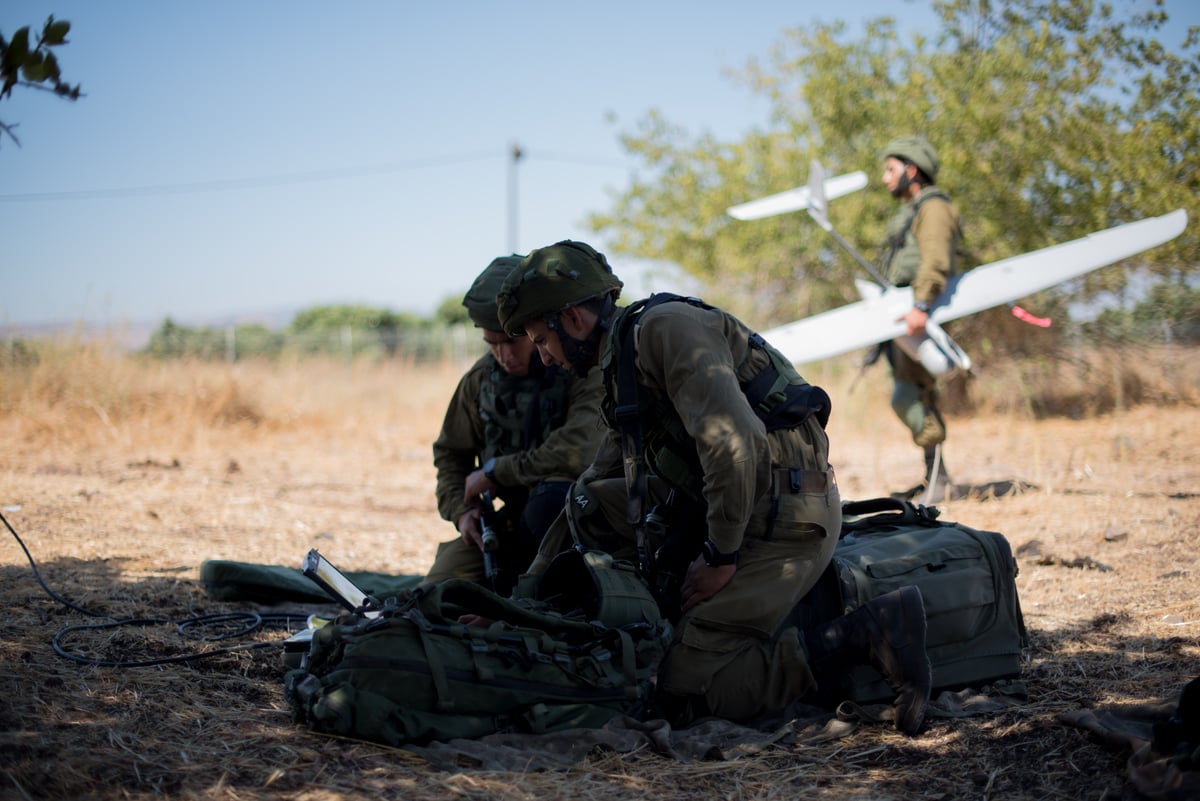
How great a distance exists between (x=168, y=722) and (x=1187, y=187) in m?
11.6

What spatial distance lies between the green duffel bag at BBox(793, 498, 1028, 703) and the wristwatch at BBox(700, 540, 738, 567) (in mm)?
454

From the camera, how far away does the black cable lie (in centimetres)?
355

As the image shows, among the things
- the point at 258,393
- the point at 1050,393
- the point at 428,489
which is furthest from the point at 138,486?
the point at 1050,393

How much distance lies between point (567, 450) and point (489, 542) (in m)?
0.57

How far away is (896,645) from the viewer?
3.06 m

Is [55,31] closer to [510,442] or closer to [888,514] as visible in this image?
[510,442]

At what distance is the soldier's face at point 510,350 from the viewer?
4449mm

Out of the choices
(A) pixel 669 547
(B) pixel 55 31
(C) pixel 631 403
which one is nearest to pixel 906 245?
(A) pixel 669 547

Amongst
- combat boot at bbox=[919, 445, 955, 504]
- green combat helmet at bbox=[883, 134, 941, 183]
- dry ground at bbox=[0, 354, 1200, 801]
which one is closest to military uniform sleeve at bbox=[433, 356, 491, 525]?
dry ground at bbox=[0, 354, 1200, 801]

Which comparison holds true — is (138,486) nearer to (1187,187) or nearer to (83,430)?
(83,430)

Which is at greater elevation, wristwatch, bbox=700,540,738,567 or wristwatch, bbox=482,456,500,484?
wristwatch, bbox=482,456,500,484

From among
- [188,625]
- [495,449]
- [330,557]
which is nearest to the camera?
[188,625]

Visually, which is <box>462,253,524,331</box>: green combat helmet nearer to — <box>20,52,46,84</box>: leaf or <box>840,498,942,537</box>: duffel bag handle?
<box>840,498,942,537</box>: duffel bag handle

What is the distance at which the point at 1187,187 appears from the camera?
10914mm
